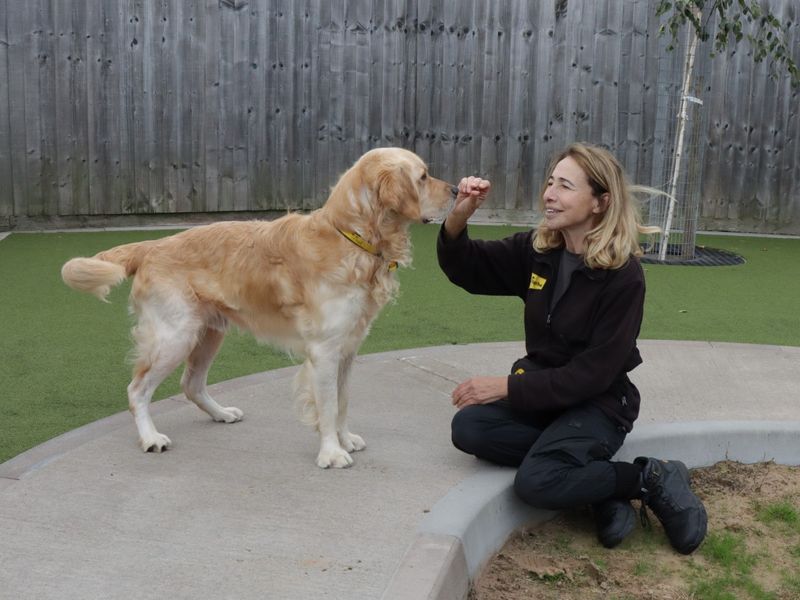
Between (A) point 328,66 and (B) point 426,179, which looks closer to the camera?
(B) point 426,179

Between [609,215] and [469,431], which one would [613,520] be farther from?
[609,215]

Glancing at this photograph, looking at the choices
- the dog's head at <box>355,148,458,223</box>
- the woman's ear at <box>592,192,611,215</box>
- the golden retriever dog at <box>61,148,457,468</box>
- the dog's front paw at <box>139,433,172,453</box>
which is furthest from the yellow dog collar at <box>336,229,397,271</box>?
the dog's front paw at <box>139,433,172,453</box>

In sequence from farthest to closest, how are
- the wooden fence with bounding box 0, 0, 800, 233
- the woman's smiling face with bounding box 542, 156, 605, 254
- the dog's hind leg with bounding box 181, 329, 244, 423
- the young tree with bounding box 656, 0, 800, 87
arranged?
the wooden fence with bounding box 0, 0, 800, 233, the young tree with bounding box 656, 0, 800, 87, the dog's hind leg with bounding box 181, 329, 244, 423, the woman's smiling face with bounding box 542, 156, 605, 254

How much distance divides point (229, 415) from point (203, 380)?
0.70 feet

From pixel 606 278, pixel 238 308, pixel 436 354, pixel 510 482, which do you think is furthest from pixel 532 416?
Answer: pixel 436 354

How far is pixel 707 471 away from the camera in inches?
173

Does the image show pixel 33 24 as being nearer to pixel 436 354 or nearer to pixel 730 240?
pixel 436 354

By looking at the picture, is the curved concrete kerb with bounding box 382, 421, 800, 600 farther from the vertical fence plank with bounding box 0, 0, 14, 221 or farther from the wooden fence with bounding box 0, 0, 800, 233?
the vertical fence plank with bounding box 0, 0, 14, 221

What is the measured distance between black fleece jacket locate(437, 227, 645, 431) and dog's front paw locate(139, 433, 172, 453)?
1488mm

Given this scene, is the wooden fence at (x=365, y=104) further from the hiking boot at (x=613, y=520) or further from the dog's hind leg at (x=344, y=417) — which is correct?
the hiking boot at (x=613, y=520)

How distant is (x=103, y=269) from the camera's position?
4309 millimetres

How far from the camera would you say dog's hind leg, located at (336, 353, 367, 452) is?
4301 mm

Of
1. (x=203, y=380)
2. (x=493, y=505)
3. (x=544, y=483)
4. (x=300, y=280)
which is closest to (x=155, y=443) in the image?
(x=203, y=380)

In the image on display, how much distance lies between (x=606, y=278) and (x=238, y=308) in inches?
64.1
